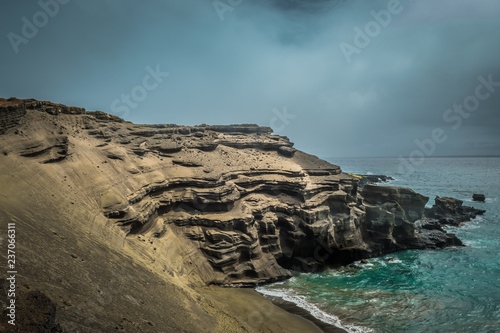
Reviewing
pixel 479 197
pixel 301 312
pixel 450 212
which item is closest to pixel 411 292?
pixel 301 312

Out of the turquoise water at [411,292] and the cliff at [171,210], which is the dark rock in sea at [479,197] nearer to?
the cliff at [171,210]

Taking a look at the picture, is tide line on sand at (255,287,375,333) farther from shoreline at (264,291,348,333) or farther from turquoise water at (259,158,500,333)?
shoreline at (264,291,348,333)

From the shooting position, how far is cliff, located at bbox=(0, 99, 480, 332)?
11.6m

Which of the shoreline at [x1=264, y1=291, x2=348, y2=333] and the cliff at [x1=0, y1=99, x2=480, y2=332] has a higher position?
the cliff at [x1=0, y1=99, x2=480, y2=332]

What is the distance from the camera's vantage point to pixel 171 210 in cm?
2380

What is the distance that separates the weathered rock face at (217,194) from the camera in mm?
19062

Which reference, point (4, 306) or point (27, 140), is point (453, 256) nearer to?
point (4, 306)

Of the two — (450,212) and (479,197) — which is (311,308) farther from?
(479,197)

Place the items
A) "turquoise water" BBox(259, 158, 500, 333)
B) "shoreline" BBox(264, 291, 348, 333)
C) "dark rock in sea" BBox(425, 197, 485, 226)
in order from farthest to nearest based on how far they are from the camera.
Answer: "dark rock in sea" BBox(425, 197, 485, 226)
"turquoise water" BBox(259, 158, 500, 333)
"shoreline" BBox(264, 291, 348, 333)

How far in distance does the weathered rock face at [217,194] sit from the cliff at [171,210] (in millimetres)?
117

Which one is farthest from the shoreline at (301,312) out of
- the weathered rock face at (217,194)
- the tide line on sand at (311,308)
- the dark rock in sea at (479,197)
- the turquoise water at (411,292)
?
the dark rock in sea at (479,197)

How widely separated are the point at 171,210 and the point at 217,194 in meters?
4.35

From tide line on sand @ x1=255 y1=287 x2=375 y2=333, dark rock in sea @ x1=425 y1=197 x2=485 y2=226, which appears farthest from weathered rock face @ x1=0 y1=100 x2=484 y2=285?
dark rock in sea @ x1=425 y1=197 x2=485 y2=226

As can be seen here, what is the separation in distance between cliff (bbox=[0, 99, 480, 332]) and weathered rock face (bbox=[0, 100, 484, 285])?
117mm
